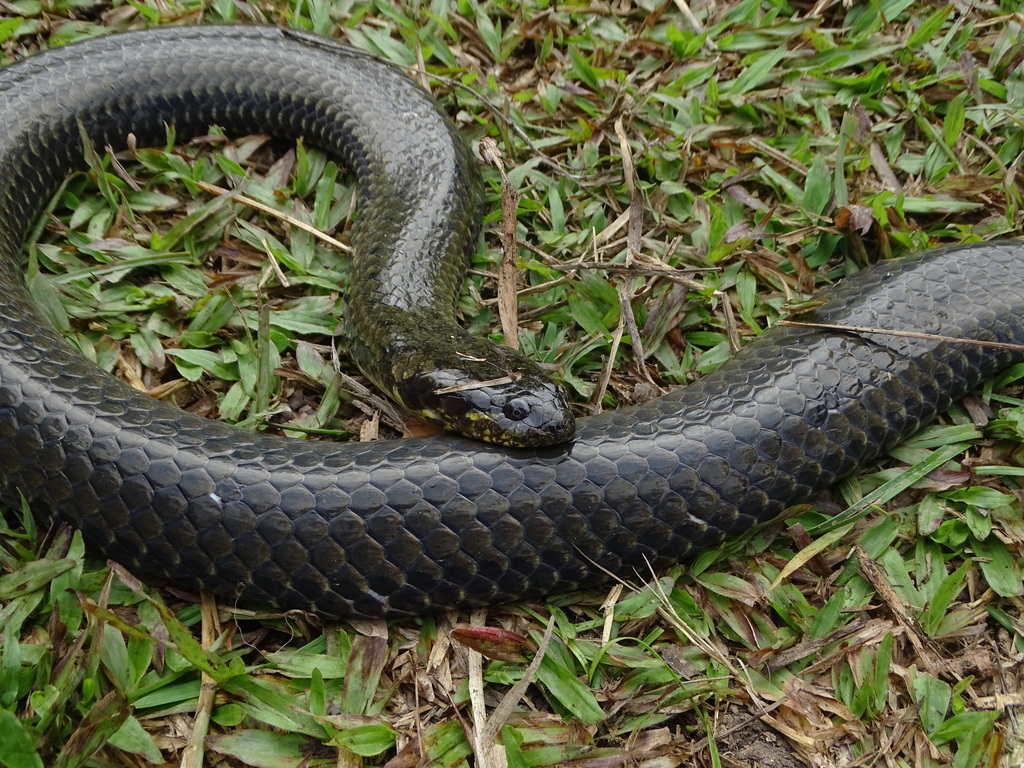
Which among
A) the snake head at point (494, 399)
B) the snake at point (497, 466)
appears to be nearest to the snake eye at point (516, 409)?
the snake head at point (494, 399)

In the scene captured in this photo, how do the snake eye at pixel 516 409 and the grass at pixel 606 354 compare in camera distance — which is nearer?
the grass at pixel 606 354

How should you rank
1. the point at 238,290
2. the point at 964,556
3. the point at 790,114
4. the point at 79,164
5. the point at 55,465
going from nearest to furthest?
the point at 55,465 < the point at 964,556 < the point at 238,290 < the point at 79,164 < the point at 790,114

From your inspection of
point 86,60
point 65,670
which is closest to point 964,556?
point 65,670

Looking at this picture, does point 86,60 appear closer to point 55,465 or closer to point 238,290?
point 238,290

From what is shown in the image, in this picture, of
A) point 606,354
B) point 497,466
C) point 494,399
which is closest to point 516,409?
point 494,399

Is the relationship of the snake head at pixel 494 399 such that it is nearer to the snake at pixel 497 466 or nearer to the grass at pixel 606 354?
the snake at pixel 497 466

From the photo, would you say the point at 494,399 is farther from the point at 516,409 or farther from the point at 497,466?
the point at 497,466

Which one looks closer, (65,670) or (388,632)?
(65,670)

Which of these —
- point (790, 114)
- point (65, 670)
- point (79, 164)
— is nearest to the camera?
point (65, 670)
